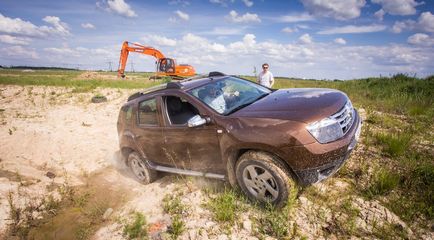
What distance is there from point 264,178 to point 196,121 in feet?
3.89

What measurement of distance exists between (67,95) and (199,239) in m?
17.7

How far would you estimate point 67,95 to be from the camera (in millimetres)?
17891

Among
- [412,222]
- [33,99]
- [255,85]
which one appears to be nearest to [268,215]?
[412,222]

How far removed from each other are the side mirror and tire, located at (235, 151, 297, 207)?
28.8 inches

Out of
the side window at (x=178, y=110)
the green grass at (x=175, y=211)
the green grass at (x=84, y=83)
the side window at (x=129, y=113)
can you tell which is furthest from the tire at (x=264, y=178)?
the green grass at (x=84, y=83)

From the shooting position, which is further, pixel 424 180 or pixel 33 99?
pixel 33 99


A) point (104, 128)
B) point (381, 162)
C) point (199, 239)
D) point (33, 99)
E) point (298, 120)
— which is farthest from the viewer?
point (33, 99)

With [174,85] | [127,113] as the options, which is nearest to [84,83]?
[127,113]

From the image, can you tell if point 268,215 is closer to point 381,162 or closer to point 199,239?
point 199,239

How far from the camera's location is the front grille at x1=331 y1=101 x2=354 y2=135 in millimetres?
3409

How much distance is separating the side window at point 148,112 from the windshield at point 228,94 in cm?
93

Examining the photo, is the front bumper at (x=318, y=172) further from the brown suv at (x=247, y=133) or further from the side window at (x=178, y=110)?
the side window at (x=178, y=110)

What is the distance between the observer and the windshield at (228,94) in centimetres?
421

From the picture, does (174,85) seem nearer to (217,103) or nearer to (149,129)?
(217,103)
